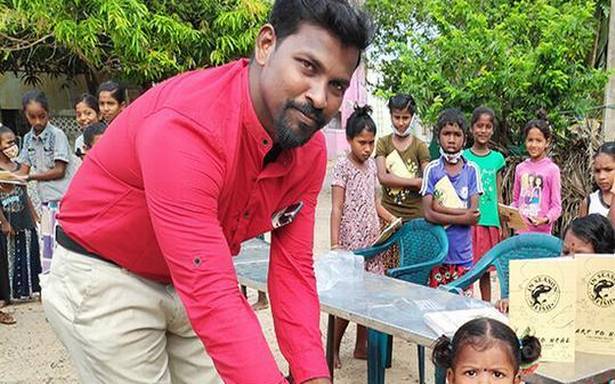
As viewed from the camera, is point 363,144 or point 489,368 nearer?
point 489,368

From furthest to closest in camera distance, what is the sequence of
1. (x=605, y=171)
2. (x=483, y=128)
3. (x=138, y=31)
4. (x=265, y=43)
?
(x=138, y=31), (x=483, y=128), (x=605, y=171), (x=265, y=43)

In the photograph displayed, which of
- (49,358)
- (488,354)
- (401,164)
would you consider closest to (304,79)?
(488,354)

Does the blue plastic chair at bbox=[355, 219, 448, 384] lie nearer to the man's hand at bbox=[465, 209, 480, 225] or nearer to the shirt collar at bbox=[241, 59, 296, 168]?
the man's hand at bbox=[465, 209, 480, 225]

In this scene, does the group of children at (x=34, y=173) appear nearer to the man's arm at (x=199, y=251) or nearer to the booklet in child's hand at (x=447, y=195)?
the booklet in child's hand at (x=447, y=195)

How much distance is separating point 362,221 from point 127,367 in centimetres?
250

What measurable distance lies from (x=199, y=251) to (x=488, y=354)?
3.40 feet

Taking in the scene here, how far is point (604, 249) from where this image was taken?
2.64 meters

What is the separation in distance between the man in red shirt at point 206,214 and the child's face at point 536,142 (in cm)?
324

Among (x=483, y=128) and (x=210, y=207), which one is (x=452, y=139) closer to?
(x=483, y=128)

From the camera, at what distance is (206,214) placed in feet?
4.32

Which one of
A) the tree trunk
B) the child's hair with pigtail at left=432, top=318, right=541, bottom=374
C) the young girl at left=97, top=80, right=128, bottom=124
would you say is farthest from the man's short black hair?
the tree trunk

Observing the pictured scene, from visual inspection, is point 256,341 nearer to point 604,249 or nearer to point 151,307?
point 151,307

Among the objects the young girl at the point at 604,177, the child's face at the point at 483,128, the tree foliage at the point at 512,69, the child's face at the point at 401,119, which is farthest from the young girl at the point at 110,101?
the young girl at the point at 604,177

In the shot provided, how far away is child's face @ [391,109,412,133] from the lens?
14.9ft
